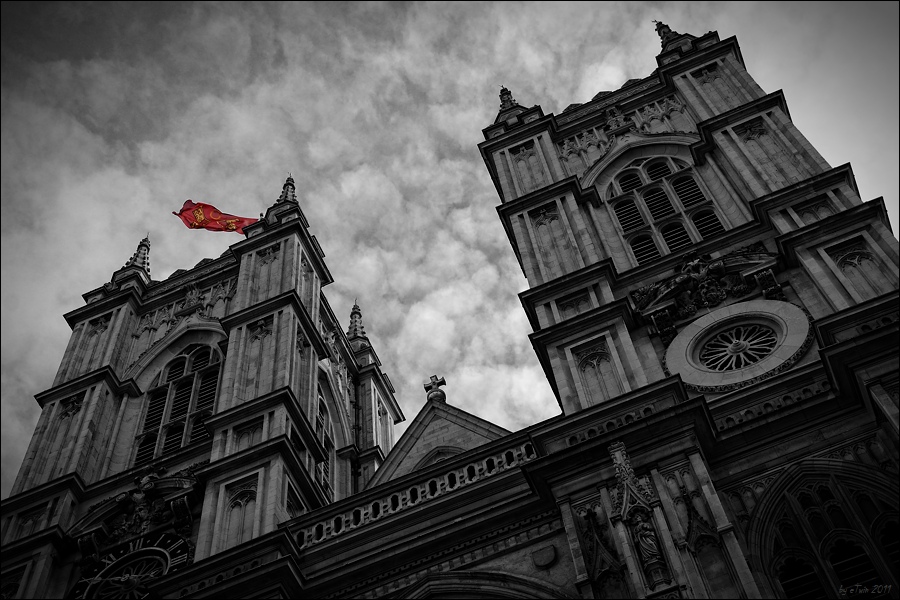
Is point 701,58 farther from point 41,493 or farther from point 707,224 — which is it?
point 41,493

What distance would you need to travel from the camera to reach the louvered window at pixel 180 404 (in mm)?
29625

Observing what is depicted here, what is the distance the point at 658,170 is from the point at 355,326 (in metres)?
15.7

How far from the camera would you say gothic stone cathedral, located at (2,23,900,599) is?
18.5 m

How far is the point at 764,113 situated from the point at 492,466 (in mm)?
13205

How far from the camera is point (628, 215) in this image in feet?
96.7

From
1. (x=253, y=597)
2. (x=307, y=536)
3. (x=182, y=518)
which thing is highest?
(x=182, y=518)

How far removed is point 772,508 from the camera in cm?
1853

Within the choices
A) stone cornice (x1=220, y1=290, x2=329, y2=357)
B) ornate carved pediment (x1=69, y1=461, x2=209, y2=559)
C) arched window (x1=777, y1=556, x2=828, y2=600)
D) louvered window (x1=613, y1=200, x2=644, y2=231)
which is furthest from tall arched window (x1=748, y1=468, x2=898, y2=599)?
stone cornice (x1=220, y1=290, x2=329, y2=357)

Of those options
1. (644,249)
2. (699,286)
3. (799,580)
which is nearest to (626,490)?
(799,580)

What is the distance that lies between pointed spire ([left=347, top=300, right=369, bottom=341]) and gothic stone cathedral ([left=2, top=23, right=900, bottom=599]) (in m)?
3.90

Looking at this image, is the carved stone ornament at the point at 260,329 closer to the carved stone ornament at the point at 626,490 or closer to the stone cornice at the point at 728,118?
the stone cornice at the point at 728,118

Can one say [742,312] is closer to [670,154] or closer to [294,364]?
[670,154]

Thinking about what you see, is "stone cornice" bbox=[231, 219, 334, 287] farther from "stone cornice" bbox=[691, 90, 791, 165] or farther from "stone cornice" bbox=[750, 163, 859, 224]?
"stone cornice" bbox=[750, 163, 859, 224]

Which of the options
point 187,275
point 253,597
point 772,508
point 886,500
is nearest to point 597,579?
point 772,508
